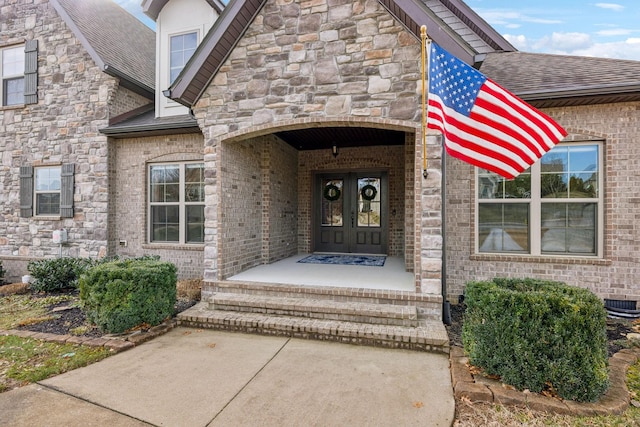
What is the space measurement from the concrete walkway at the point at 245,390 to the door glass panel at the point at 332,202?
17.7 ft

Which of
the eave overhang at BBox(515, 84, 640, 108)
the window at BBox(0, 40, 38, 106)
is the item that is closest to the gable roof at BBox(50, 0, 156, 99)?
the window at BBox(0, 40, 38, 106)

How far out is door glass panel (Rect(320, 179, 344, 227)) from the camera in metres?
9.16

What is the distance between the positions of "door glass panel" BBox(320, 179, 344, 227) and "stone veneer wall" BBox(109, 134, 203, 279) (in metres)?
3.55

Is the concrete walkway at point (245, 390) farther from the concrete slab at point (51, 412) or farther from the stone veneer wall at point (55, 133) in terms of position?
the stone veneer wall at point (55, 133)

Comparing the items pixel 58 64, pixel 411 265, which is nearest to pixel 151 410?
pixel 411 265

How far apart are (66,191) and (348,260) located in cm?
696

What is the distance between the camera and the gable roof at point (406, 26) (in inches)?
166

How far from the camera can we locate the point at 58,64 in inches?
309

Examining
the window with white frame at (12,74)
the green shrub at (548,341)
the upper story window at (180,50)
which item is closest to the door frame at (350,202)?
the upper story window at (180,50)

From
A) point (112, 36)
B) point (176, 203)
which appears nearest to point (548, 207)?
point (176, 203)

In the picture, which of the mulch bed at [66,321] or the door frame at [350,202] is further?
the door frame at [350,202]

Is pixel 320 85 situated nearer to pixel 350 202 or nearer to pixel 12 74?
pixel 350 202

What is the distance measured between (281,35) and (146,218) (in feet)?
17.0

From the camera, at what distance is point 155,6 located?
7414 millimetres
